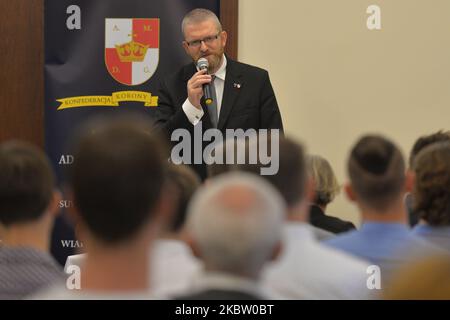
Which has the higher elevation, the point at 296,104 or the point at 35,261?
the point at 296,104

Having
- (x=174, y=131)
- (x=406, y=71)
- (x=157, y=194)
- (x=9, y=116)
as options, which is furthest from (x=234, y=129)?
(x=157, y=194)

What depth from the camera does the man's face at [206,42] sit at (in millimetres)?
4410

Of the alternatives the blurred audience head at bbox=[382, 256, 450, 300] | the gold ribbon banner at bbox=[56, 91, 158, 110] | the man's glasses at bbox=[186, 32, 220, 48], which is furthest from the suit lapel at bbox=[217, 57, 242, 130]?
the blurred audience head at bbox=[382, 256, 450, 300]

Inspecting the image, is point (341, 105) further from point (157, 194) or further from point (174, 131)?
point (157, 194)

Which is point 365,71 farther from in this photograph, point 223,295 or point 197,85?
point 223,295

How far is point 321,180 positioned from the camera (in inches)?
143

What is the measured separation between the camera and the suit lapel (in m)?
4.36

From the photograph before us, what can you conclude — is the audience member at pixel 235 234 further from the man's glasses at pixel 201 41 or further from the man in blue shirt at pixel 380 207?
the man's glasses at pixel 201 41

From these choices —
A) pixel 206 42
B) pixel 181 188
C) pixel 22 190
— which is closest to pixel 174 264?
pixel 181 188

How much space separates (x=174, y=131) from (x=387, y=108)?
1.79 meters

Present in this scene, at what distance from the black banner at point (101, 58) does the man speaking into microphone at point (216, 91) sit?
35.6 inches

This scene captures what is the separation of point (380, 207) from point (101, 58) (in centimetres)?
334

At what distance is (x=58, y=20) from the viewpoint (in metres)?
5.50

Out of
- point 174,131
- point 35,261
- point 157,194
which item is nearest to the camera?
point 157,194
